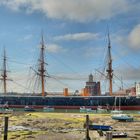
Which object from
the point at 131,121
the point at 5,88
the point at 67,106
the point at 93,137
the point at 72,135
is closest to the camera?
the point at 93,137

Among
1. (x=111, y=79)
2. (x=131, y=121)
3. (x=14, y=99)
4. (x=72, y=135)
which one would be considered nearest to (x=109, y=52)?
(x=111, y=79)

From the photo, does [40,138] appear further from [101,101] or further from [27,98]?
[27,98]

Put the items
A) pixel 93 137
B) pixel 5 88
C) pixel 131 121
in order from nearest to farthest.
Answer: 1. pixel 93 137
2. pixel 131 121
3. pixel 5 88

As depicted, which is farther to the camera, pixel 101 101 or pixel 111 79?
pixel 111 79

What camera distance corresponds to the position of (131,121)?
96875mm

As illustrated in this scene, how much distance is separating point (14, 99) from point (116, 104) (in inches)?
2067

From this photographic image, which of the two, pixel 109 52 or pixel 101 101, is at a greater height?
pixel 109 52

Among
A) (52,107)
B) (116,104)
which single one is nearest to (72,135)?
(116,104)

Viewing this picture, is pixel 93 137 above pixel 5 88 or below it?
below

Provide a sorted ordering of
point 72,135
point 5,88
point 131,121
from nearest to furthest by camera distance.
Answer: point 72,135, point 131,121, point 5,88

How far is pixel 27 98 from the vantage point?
17350cm

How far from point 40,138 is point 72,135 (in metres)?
6.86

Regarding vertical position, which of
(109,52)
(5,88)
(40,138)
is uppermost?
(109,52)

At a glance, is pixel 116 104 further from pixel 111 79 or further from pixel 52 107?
pixel 52 107
